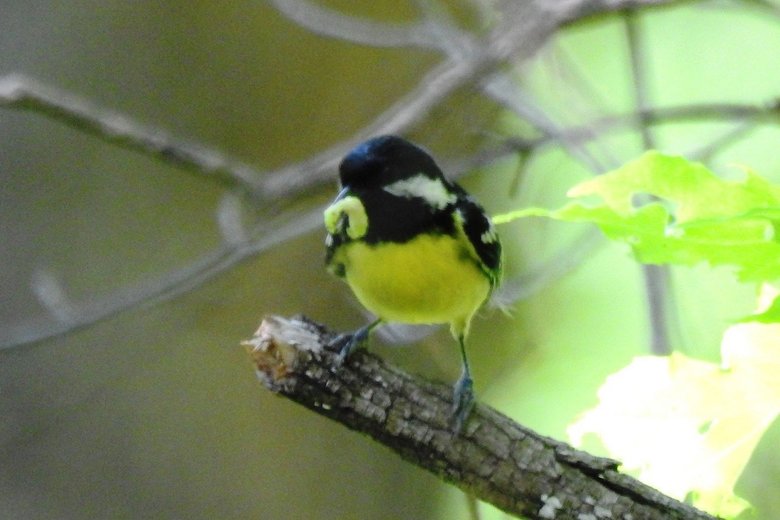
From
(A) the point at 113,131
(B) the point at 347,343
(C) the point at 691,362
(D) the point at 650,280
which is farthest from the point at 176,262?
(C) the point at 691,362

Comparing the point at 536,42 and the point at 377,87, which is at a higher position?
the point at 377,87

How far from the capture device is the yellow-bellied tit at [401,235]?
865 millimetres

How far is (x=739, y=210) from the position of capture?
1.85 ft

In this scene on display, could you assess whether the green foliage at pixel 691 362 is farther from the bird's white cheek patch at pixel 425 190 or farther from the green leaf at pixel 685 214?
the bird's white cheek patch at pixel 425 190

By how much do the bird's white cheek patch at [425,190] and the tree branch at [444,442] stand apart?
8.0 inches

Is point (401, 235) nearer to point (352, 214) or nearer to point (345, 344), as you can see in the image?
point (352, 214)

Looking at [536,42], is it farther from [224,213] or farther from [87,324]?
[87,324]

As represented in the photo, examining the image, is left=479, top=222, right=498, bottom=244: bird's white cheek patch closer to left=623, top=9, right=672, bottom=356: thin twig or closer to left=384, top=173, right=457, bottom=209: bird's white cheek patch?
left=384, top=173, right=457, bottom=209: bird's white cheek patch

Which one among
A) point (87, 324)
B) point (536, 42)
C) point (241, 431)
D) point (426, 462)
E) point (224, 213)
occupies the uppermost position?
point (536, 42)

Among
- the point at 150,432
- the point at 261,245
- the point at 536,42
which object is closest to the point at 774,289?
the point at 536,42

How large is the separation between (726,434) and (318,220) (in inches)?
34.2

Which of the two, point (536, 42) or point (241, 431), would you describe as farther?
point (241, 431)

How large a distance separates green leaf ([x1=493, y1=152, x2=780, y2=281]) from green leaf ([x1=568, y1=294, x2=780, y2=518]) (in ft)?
0.38

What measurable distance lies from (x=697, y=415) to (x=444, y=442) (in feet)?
0.65
